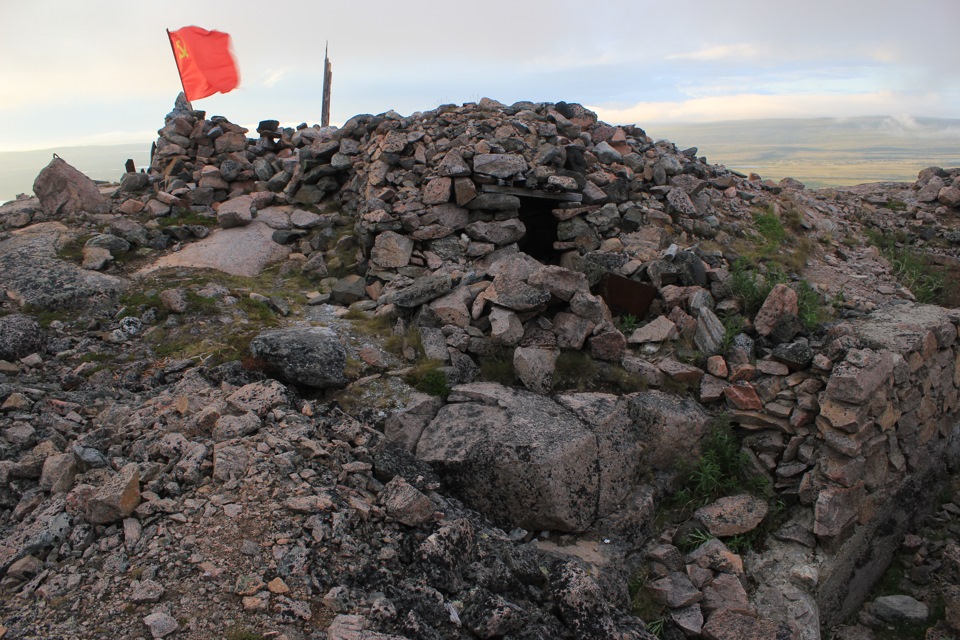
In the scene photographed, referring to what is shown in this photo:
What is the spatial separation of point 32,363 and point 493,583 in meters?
4.86

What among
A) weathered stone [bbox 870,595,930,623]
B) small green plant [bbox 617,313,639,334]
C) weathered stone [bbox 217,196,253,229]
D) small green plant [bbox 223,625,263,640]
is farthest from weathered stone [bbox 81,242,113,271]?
weathered stone [bbox 870,595,930,623]

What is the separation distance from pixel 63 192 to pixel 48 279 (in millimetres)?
3010

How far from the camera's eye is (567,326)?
6410 mm

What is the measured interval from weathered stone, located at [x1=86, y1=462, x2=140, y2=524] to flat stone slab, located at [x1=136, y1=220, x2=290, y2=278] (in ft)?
15.4

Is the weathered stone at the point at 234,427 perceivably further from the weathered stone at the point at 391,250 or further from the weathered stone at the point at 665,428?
the weathered stone at the point at 391,250

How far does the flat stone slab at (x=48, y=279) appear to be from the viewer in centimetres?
723

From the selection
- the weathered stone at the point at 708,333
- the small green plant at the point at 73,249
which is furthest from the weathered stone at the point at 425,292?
the small green plant at the point at 73,249

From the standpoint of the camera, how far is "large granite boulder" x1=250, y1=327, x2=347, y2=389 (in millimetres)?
5871

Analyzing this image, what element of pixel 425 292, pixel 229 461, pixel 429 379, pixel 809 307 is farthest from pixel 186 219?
pixel 809 307

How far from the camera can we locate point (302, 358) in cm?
590

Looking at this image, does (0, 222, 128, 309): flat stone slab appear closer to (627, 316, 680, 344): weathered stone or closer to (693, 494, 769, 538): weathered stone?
(627, 316, 680, 344): weathered stone

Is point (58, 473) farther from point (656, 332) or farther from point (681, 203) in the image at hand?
point (681, 203)

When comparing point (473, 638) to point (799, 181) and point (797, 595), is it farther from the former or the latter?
point (799, 181)

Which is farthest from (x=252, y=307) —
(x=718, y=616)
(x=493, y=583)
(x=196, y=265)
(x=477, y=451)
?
(x=718, y=616)
